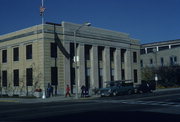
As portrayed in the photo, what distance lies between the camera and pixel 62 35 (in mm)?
45344

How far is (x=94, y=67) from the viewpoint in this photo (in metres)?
49.9

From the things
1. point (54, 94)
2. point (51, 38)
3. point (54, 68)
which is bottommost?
point (54, 94)

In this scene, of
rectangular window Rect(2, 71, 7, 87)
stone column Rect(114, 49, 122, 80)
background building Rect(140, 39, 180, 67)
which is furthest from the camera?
background building Rect(140, 39, 180, 67)

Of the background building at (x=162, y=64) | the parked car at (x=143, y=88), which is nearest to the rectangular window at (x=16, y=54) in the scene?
the parked car at (x=143, y=88)

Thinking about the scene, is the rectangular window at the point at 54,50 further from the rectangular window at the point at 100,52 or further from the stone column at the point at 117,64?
the stone column at the point at 117,64

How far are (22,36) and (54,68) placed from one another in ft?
23.6

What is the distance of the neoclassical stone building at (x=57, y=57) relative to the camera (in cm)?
4291

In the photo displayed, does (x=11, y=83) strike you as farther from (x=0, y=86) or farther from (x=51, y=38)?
(x=51, y=38)

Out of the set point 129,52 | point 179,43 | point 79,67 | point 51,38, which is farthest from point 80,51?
point 179,43

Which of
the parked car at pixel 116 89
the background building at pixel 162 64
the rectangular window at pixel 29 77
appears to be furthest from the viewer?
the background building at pixel 162 64

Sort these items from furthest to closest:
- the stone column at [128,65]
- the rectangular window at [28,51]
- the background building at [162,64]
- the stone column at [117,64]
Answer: the background building at [162,64] < the stone column at [128,65] < the stone column at [117,64] < the rectangular window at [28,51]

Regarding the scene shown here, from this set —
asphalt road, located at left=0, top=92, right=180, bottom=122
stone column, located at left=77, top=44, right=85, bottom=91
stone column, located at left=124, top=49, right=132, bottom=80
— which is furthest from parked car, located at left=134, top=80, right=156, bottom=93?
asphalt road, located at left=0, top=92, right=180, bottom=122

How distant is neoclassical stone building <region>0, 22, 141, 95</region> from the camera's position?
42.9 metres

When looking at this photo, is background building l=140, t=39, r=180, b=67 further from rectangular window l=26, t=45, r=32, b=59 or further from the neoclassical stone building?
rectangular window l=26, t=45, r=32, b=59
